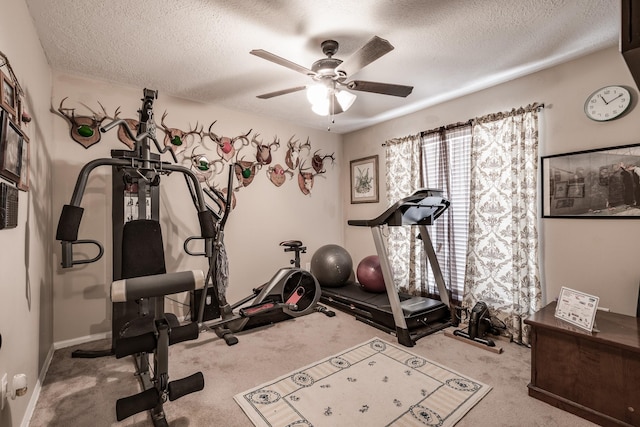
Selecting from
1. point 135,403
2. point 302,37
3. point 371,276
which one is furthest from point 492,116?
point 135,403

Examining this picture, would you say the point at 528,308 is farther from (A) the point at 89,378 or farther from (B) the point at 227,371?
(A) the point at 89,378

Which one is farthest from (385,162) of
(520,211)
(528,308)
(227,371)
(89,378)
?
(89,378)

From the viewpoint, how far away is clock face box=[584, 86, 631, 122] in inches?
89.6

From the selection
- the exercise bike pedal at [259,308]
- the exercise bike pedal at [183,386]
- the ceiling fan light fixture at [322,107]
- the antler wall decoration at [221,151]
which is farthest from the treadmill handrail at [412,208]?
the exercise bike pedal at [183,386]

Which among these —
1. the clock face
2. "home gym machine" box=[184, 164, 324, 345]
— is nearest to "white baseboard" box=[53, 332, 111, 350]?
"home gym machine" box=[184, 164, 324, 345]

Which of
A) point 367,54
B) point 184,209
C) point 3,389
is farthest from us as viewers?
point 184,209

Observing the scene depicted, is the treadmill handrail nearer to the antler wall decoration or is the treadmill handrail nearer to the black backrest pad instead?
the antler wall decoration

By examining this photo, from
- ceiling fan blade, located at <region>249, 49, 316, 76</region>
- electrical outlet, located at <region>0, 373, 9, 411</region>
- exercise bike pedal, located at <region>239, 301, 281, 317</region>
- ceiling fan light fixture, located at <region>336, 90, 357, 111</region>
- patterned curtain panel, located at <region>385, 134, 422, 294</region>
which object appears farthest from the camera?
patterned curtain panel, located at <region>385, 134, 422, 294</region>

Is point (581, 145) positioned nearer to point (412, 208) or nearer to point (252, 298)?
point (412, 208)

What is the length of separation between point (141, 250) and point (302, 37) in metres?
2.00

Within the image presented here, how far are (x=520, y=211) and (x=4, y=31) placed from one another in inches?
148

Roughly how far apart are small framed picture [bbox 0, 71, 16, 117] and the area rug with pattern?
206 centimetres

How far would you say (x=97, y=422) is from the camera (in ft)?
5.82

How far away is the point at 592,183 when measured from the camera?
2434mm
